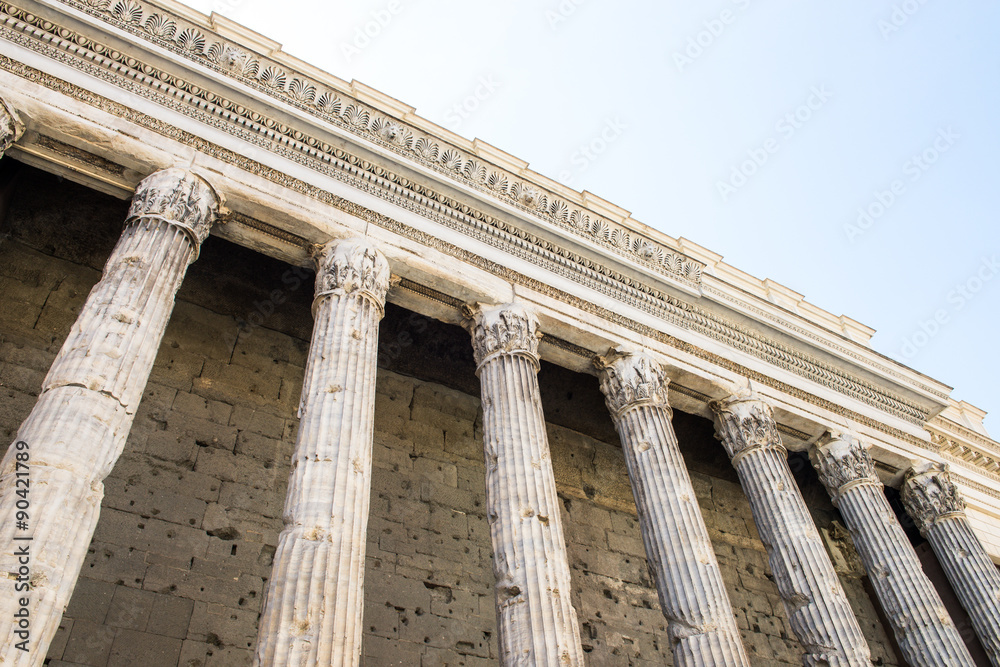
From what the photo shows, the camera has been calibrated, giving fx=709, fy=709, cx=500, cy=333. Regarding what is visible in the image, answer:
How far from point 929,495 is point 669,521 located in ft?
18.8

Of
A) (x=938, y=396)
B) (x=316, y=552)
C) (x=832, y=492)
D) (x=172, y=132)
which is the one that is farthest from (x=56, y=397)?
(x=938, y=396)

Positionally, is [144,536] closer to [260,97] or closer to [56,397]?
[56,397]

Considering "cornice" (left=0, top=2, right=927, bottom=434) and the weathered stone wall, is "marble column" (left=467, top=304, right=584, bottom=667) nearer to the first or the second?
"cornice" (left=0, top=2, right=927, bottom=434)

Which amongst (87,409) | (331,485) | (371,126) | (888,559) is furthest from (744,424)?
(87,409)

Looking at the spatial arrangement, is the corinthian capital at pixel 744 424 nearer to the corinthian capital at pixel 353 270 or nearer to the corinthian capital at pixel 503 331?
the corinthian capital at pixel 503 331

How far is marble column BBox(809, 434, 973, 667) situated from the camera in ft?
28.0

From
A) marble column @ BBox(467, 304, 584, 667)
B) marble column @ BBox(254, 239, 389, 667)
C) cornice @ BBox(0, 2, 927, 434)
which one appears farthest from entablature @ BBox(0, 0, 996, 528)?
marble column @ BBox(254, 239, 389, 667)

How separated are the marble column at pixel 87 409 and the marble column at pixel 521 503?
3237 mm

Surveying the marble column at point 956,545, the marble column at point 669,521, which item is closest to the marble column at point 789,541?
the marble column at point 669,521

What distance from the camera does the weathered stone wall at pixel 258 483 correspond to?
23.9ft

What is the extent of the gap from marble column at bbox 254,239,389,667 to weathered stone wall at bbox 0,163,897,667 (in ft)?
8.26

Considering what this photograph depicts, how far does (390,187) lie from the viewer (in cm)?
842

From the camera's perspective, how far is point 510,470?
690 centimetres

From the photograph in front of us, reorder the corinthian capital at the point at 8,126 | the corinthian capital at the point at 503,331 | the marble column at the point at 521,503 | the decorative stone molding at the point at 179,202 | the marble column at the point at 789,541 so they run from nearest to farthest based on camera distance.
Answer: the marble column at the point at 521,503, the corinthian capital at the point at 8,126, the decorative stone molding at the point at 179,202, the marble column at the point at 789,541, the corinthian capital at the point at 503,331
